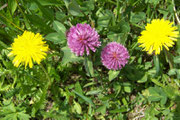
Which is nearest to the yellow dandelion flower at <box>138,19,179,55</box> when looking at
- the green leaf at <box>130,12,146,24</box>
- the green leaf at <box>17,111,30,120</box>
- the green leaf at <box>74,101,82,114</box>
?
the green leaf at <box>130,12,146,24</box>

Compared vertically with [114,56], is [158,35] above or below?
Answer: above

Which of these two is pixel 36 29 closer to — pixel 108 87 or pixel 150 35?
pixel 108 87

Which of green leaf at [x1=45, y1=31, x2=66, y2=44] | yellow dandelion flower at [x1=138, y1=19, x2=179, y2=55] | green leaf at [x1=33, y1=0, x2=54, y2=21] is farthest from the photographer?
green leaf at [x1=33, y1=0, x2=54, y2=21]

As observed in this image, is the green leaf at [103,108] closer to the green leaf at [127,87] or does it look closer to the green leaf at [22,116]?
the green leaf at [127,87]

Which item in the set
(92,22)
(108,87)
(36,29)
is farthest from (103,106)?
(36,29)

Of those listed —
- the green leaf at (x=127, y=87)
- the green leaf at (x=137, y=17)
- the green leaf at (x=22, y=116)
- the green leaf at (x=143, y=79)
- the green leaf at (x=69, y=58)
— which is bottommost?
the green leaf at (x=22, y=116)

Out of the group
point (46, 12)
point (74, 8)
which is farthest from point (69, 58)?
point (46, 12)

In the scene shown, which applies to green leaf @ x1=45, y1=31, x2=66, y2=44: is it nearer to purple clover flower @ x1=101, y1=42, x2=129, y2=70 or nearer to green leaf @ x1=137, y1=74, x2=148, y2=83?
purple clover flower @ x1=101, y1=42, x2=129, y2=70

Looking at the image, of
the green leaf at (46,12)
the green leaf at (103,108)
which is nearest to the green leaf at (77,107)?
the green leaf at (103,108)

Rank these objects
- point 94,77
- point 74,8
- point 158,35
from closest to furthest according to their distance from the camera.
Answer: point 158,35 → point 74,8 → point 94,77

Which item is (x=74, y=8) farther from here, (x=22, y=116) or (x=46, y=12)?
(x=22, y=116)

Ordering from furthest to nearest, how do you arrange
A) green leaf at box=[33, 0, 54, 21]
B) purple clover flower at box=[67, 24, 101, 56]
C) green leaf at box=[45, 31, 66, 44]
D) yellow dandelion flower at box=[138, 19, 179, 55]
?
green leaf at box=[33, 0, 54, 21]
green leaf at box=[45, 31, 66, 44]
yellow dandelion flower at box=[138, 19, 179, 55]
purple clover flower at box=[67, 24, 101, 56]

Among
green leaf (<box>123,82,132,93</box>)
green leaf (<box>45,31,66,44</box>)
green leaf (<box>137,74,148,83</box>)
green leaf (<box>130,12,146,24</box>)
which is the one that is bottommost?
green leaf (<box>123,82,132,93</box>)

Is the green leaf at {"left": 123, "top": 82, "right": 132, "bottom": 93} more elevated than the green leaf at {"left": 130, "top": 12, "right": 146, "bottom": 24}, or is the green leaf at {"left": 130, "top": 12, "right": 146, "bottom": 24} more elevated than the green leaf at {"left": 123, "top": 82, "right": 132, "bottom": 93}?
the green leaf at {"left": 130, "top": 12, "right": 146, "bottom": 24}
